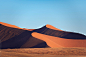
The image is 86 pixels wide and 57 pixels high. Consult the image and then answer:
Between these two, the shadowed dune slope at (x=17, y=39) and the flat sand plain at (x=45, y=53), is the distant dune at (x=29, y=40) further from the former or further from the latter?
the flat sand plain at (x=45, y=53)

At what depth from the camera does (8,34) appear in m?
32.4

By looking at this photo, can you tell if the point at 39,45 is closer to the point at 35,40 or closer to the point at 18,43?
the point at 35,40

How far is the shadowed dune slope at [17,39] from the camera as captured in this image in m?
25.2

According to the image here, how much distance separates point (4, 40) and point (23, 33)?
18.1 ft

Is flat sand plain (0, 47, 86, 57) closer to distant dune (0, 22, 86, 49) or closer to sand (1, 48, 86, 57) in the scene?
sand (1, 48, 86, 57)

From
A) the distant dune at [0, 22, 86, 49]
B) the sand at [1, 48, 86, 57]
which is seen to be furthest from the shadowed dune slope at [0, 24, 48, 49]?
the sand at [1, 48, 86, 57]

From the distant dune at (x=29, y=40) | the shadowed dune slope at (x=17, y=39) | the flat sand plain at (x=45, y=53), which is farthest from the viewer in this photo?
the distant dune at (x=29, y=40)

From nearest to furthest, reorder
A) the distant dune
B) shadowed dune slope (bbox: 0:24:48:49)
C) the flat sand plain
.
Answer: the flat sand plain, shadowed dune slope (bbox: 0:24:48:49), the distant dune

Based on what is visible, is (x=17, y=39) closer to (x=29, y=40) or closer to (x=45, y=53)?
(x=29, y=40)

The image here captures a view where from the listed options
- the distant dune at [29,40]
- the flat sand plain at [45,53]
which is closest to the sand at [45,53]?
the flat sand plain at [45,53]

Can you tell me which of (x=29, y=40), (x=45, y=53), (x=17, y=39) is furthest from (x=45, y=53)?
(x=17, y=39)

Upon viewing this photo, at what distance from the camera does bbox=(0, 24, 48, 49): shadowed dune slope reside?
25203mm

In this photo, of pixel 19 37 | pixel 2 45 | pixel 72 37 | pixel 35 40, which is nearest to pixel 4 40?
pixel 2 45

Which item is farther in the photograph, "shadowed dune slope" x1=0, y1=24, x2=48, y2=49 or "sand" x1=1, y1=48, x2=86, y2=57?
"shadowed dune slope" x1=0, y1=24, x2=48, y2=49
